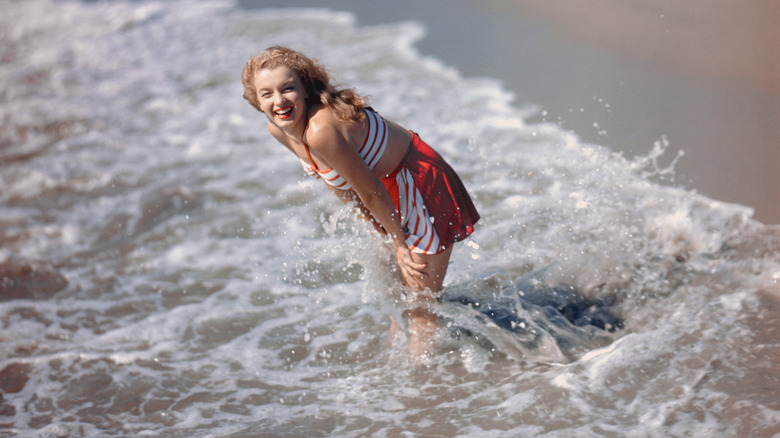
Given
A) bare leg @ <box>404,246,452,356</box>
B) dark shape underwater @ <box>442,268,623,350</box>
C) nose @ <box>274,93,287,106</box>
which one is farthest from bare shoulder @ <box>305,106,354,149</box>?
dark shape underwater @ <box>442,268,623,350</box>

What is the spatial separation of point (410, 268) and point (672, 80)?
328 centimetres

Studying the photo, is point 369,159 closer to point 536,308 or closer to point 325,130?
point 325,130

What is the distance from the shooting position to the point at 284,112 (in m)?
2.97

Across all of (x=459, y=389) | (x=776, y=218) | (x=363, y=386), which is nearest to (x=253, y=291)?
(x=363, y=386)

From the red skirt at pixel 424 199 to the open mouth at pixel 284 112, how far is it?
574 millimetres

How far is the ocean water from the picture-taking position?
331cm

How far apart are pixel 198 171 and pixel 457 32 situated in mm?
3912

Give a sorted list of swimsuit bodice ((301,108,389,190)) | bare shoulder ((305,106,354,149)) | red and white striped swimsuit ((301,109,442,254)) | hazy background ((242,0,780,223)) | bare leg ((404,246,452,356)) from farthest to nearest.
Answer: hazy background ((242,0,780,223)) < bare leg ((404,246,452,356)) < red and white striped swimsuit ((301,109,442,254)) < swimsuit bodice ((301,108,389,190)) < bare shoulder ((305,106,354,149))

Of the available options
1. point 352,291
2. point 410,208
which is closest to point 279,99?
point 410,208

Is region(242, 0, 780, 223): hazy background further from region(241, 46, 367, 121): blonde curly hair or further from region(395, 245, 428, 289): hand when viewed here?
region(241, 46, 367, 121): blonde curly hair

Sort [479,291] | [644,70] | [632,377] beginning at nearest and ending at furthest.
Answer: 1. [632,377]
2. [479,291]
3. [644,70]


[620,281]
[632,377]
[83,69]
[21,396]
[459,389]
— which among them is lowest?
[21,396]

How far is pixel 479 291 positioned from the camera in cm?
402

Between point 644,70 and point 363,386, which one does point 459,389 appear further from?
point 644,70
